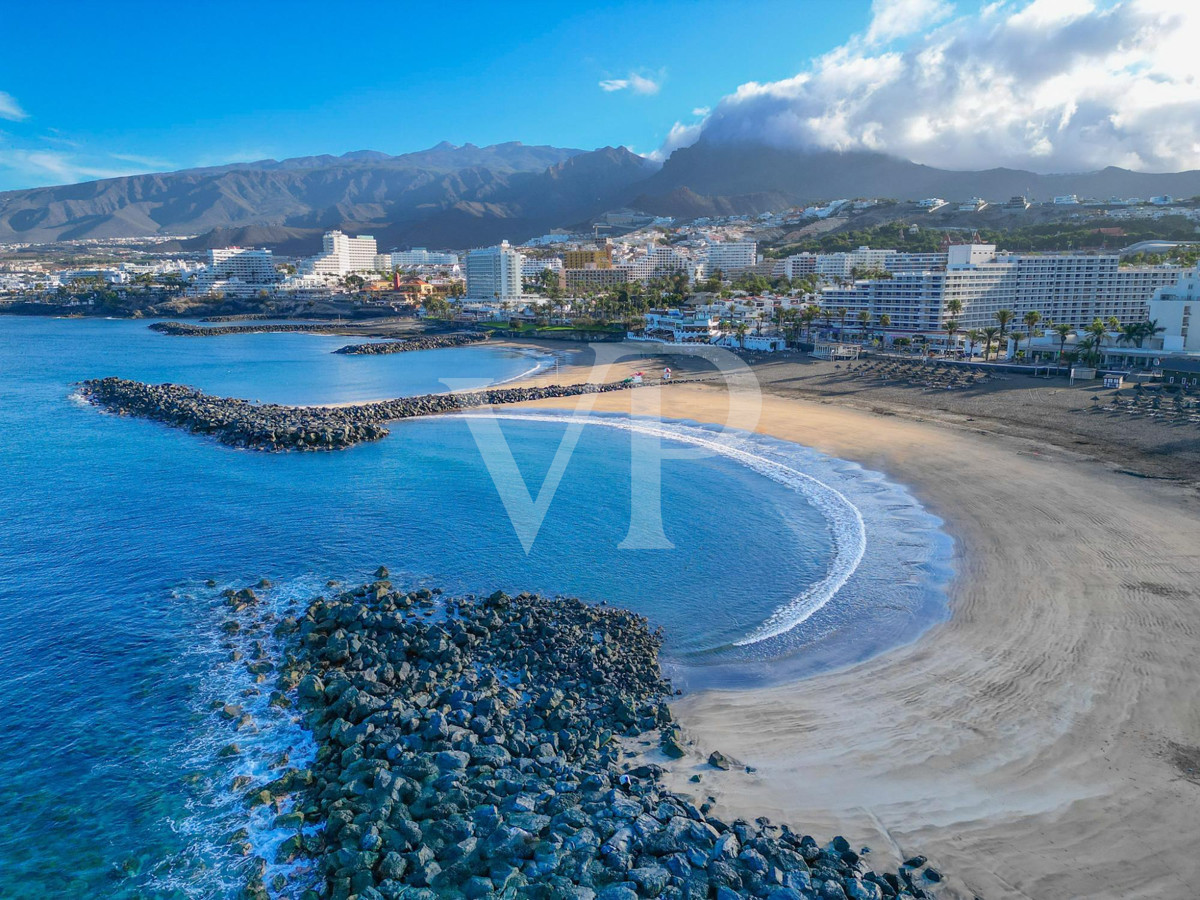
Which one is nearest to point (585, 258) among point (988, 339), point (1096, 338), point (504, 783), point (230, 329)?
point (230, 329)

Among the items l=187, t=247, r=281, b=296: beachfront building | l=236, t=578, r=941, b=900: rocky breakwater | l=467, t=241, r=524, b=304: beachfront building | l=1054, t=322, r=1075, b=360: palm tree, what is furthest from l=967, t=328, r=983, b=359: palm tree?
l=187, t=247, r=281, b=296: beachfront building

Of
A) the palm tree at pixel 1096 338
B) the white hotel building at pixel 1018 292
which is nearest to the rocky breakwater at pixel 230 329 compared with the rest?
the white hotel building at pixel 1018 292

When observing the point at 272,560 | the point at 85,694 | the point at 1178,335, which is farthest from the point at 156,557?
the point at 1178,335

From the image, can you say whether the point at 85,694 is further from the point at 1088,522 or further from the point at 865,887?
the point at 1088,522

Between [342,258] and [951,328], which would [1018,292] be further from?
[342,258]

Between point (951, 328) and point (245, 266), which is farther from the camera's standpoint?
point (245, 266)
